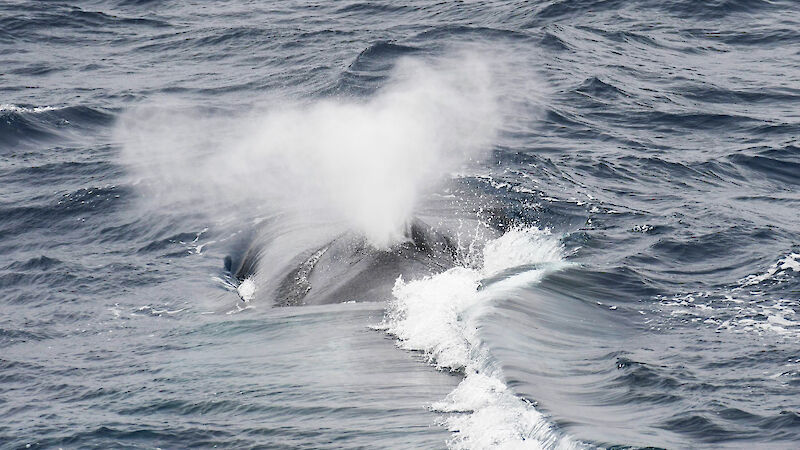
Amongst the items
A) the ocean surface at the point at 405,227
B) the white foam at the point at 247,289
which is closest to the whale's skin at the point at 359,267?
the ocean surface at the point at 405,227

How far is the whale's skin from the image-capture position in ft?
66.8

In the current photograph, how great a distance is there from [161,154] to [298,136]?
12.2 feet

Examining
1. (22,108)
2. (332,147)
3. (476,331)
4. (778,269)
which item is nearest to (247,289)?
(476,331)

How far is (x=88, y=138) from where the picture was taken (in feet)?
110

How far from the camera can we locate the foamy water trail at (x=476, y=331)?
1448 cm

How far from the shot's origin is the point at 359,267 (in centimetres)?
2097

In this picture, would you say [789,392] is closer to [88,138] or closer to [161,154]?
[161,154]

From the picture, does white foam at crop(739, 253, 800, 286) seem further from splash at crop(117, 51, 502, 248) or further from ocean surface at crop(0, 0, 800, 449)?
splash at crop(117, 51, 502, 248)

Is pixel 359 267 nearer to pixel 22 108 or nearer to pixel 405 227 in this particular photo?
pixel 405 227

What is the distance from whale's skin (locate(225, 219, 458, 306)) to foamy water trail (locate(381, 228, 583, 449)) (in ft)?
→ 1.38

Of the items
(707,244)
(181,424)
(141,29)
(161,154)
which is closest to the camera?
(181,424)

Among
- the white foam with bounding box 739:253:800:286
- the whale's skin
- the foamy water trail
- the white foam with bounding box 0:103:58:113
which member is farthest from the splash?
the white foam with bounding box 739:253:800:286

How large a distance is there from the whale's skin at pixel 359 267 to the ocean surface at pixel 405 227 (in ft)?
0.25

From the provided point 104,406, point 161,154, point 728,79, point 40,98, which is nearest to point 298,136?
point 161,154
